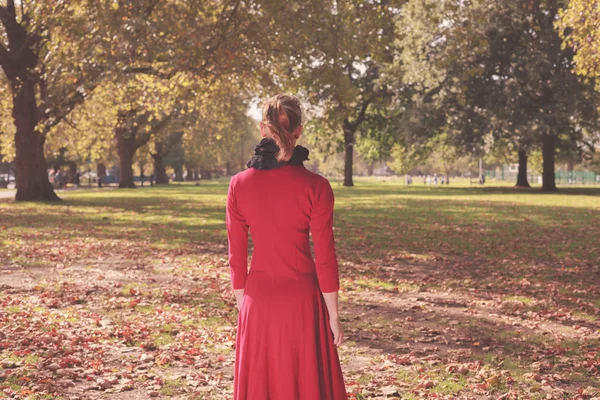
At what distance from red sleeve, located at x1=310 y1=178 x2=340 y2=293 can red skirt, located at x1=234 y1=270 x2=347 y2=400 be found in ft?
0.34

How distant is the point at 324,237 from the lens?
136 inches

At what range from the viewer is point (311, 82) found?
19.2m

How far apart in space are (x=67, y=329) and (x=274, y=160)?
16.1 feet

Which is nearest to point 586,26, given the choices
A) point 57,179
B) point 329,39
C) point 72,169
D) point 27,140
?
point 329,39

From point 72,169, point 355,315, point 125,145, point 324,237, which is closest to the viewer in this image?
point 324,237

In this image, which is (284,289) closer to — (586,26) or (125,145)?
(586,26)

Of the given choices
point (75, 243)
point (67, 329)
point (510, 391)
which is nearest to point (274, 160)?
point (510, 391)

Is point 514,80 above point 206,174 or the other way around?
above

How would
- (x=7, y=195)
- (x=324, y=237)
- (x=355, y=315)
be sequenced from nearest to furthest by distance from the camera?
(x=324, y=237), (x=355, y=315), (x=7, y=195)

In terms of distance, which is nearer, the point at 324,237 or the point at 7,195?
the point at 324,237

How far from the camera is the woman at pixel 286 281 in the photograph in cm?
342

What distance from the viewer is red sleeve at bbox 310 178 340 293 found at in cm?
341

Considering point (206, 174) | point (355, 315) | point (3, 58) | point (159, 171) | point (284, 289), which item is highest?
point (3, 58)

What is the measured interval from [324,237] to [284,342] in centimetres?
65
